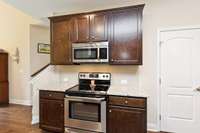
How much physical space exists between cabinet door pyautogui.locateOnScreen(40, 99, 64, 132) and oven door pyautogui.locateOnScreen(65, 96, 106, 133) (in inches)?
6.1

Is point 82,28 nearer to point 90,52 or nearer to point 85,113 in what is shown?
point 90,52

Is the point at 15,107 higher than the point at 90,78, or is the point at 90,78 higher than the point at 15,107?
the point at 90,78

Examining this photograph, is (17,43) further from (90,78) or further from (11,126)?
(90,78)

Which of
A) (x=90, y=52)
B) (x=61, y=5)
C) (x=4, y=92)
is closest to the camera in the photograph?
(x=90, y=52)

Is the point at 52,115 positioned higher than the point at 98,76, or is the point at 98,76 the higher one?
the point at 98,76

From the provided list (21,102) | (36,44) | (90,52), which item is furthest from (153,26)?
(21,102)

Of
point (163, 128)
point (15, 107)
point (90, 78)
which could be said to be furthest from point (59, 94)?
point (15, 107)

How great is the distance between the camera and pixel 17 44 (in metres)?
7.15

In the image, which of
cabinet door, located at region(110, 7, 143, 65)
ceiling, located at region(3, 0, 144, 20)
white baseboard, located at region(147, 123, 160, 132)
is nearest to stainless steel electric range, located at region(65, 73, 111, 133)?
cabinet door, located at region(110, 7, 143, 65)

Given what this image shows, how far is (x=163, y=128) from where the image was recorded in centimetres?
417

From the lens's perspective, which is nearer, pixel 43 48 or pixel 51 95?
pixel 51 95

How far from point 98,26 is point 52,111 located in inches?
76.3

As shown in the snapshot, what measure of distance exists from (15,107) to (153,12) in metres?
5.14

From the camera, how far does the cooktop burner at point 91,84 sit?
3797 mm
